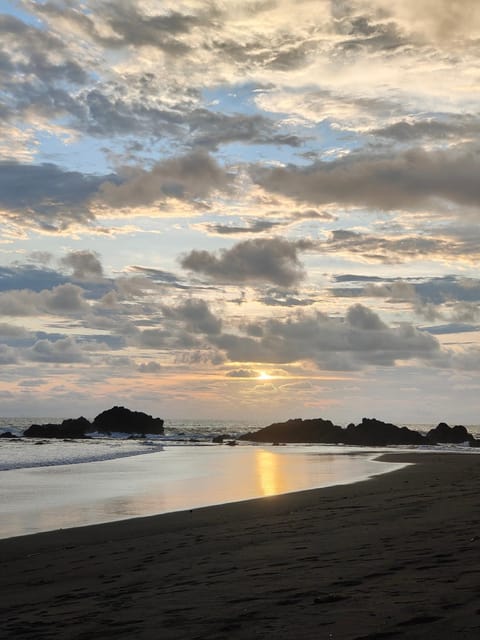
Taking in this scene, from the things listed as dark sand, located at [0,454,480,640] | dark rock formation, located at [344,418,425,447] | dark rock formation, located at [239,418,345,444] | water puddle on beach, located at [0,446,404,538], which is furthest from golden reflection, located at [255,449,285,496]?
dark rock formation, located at [239,418,345,444]

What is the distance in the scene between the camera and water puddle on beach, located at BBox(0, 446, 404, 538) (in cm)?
1925

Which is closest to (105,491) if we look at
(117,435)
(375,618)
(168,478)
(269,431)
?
(168,478)

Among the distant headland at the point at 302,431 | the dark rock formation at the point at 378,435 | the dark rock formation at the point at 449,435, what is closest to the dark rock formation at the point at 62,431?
the distant headland at the point at 302,431

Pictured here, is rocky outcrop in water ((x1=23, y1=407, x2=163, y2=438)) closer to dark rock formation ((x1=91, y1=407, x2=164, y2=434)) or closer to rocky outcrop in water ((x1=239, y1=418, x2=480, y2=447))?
dark rock formation ((x1=91, y1=407, x2=164, y2=434))

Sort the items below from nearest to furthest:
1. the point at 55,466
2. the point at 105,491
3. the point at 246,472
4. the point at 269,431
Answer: the point at 105,491 < the point at 246,472 < the point at 55,466 < the point at 269,431

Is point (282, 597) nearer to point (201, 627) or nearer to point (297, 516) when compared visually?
point (201, 627)

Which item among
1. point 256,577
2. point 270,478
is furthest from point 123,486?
point 256,577

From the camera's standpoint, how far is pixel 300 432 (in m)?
110

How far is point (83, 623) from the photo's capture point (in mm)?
7746

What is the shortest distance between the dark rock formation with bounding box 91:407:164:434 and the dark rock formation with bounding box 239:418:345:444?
22603 mm

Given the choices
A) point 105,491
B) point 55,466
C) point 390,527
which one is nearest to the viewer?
point 390,527

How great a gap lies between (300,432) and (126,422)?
35531 mm

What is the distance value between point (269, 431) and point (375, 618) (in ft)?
344

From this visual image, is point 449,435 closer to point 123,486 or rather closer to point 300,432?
point 300,432
